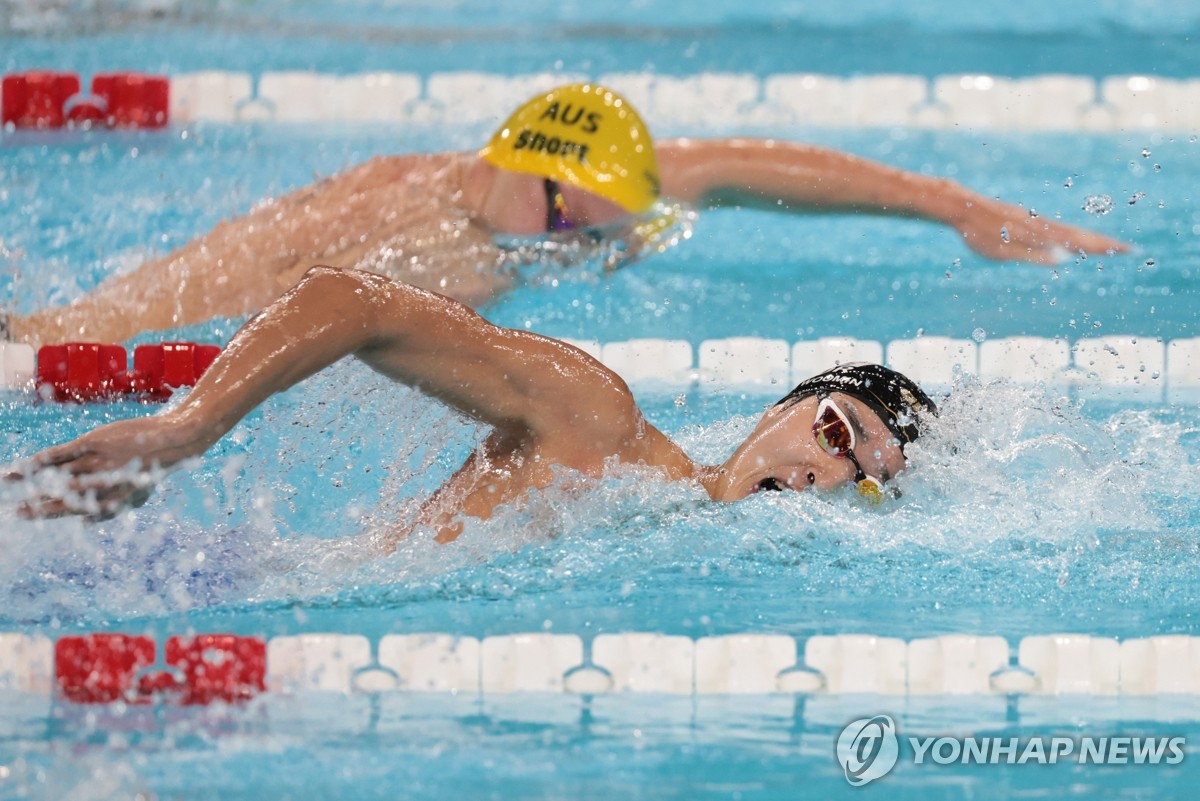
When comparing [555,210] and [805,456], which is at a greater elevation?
[555,210]

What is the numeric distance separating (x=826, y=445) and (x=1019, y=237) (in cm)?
126

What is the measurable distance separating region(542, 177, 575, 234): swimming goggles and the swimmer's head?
3.87 ft

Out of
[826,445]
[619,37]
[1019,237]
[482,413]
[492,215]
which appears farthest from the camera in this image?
[619,37]

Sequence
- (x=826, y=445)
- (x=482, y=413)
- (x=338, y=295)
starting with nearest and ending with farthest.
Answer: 1. (x=338, y=295)
2. (x=482, y=413)
3. (x=826, y=445)

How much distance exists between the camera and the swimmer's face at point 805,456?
2686mm

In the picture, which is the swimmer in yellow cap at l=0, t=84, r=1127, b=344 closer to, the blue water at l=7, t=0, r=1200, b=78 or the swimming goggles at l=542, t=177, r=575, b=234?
the swimming goggles at l=542, t=177, r=575, b=234

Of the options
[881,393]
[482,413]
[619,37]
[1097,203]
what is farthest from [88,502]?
[619,37]

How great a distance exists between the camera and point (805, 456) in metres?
2.69

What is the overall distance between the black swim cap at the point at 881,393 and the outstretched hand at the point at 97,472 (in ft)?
3.88

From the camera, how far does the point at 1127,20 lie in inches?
239

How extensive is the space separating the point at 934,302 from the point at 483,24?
2.53m

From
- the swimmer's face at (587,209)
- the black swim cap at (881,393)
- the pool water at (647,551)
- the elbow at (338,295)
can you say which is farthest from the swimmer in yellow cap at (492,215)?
the elbow at (338,295)

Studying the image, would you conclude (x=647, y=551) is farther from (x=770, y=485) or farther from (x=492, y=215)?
(x=492, y=215)

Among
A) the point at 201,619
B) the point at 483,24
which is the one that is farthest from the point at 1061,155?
the point at 201,619
